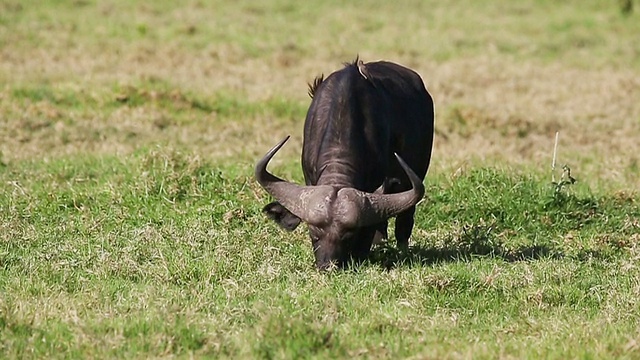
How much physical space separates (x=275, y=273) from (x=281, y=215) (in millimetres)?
714

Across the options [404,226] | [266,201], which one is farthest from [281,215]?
[266,201]

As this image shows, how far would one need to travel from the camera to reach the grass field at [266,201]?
248 inches

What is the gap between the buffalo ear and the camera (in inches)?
326

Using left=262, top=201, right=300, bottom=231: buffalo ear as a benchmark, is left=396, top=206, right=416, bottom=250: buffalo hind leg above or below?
below

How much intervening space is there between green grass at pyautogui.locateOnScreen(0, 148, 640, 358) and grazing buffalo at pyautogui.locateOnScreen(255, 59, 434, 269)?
26 cm

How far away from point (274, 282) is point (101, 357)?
1968 mm

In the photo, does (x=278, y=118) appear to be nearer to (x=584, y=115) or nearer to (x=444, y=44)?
(x=584, y=115)

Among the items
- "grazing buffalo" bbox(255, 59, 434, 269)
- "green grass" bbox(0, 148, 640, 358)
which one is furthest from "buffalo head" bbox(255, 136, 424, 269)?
"green grass" bbox(0, 148, 640, 358)

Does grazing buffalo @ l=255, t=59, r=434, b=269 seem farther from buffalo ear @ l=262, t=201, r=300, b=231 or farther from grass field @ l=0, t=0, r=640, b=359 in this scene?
grass field @ l=0, t=0, r=640, b=359

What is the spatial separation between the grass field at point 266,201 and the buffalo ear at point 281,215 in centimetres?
26

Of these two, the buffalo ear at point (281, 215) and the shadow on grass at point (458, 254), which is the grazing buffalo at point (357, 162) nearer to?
the buffalo ear at point (281, 215)

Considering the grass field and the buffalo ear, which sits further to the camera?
the buffalo ear

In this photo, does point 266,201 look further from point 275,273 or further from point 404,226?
point 275,273

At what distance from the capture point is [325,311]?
666 cm
